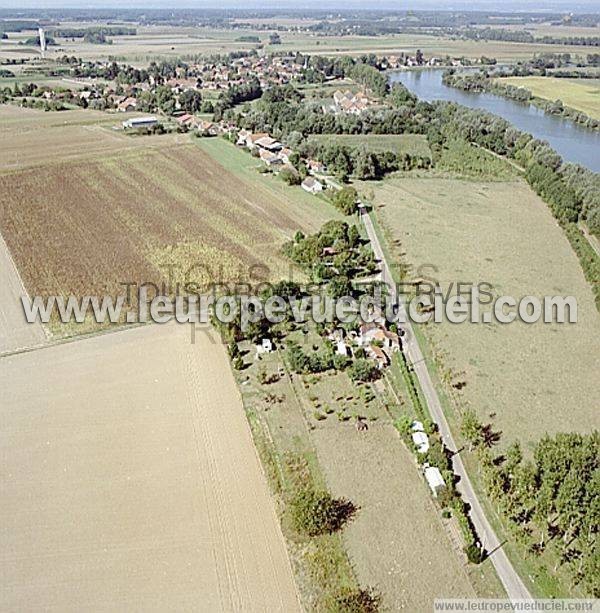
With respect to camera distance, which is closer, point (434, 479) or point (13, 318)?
point (434, 479)

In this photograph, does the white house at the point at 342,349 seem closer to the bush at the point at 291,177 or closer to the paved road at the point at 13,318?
the paved road at the point at 13,318

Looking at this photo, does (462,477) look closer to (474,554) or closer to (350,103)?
(474,554)

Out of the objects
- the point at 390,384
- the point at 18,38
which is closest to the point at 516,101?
the point at 390,384

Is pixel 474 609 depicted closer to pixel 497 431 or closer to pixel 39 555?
pixel 497 431

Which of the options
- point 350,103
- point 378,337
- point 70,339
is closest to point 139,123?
point 350,103

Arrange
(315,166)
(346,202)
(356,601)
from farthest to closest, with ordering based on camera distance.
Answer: (315,166) → (346,202) → (356,601)

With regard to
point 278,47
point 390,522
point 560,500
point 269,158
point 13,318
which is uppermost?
point 278,47

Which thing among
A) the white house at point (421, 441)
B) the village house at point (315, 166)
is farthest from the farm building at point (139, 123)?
the white house at point (421, 441)
